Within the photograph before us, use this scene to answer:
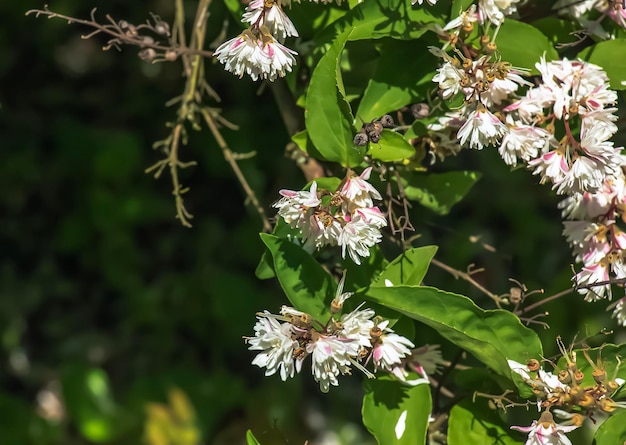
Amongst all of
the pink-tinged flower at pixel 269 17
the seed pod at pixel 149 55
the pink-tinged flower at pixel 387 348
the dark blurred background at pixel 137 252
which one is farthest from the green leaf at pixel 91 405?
the pink-tinged flower at pixel 269 17

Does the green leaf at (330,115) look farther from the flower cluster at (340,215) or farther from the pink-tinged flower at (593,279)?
the pink-tinged flower at (593,279)

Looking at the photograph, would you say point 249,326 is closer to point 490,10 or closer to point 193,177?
point 193,177

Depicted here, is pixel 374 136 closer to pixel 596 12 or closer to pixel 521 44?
pixel 521 44

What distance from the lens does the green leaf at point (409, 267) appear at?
75 cm

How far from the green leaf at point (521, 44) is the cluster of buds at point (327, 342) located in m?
0.29

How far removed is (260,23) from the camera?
709 mm

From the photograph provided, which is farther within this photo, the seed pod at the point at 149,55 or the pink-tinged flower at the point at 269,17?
the seed pod at the point at 149,55

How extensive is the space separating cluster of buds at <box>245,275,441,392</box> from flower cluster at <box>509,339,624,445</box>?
130 mm

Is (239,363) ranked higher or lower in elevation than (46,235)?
lower

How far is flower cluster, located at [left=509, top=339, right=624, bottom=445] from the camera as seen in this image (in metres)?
0.69

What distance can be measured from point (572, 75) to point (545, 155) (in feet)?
0.30

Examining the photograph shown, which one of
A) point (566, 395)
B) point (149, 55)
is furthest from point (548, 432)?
point (149, 55)

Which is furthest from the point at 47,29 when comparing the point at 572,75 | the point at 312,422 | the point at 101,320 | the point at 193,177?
the point at 572,75

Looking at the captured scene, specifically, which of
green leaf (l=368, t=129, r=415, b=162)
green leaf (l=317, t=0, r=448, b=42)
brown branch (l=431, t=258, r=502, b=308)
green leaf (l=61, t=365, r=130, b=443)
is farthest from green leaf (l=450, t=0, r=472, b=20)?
green leaf (l=61, t=365, r=130, b=443)
